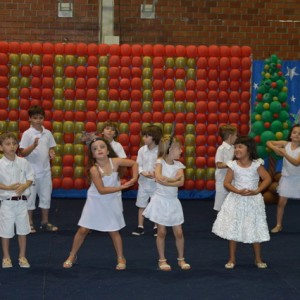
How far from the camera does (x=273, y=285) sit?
5.98 metres

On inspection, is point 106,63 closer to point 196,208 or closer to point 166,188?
point 196,208

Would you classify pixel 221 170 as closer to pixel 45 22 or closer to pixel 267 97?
pixel 267 97

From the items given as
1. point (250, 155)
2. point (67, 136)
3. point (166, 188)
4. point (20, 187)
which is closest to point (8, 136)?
point (20, 187)

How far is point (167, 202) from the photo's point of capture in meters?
6.53

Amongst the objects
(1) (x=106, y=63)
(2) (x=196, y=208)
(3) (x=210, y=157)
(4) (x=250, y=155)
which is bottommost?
(2) (x=196, y=208)

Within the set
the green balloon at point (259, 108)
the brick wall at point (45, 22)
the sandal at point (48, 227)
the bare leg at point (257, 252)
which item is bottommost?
the sandal at point (48, 227)

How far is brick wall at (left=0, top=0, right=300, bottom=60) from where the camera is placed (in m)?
12.4

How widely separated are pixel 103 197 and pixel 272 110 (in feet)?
16.2

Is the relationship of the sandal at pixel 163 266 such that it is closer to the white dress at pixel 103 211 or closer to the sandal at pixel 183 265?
the sandal at pixel 183 265

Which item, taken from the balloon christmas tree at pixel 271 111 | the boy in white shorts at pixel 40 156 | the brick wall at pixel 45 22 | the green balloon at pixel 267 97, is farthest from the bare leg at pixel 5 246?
the brick wall at pixel 45 22

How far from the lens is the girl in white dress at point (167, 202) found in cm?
645

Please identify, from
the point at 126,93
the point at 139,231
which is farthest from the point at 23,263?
the point at 126,93

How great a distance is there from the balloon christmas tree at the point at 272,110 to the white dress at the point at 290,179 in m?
1.95

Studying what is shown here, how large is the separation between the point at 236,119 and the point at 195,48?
1.39m
